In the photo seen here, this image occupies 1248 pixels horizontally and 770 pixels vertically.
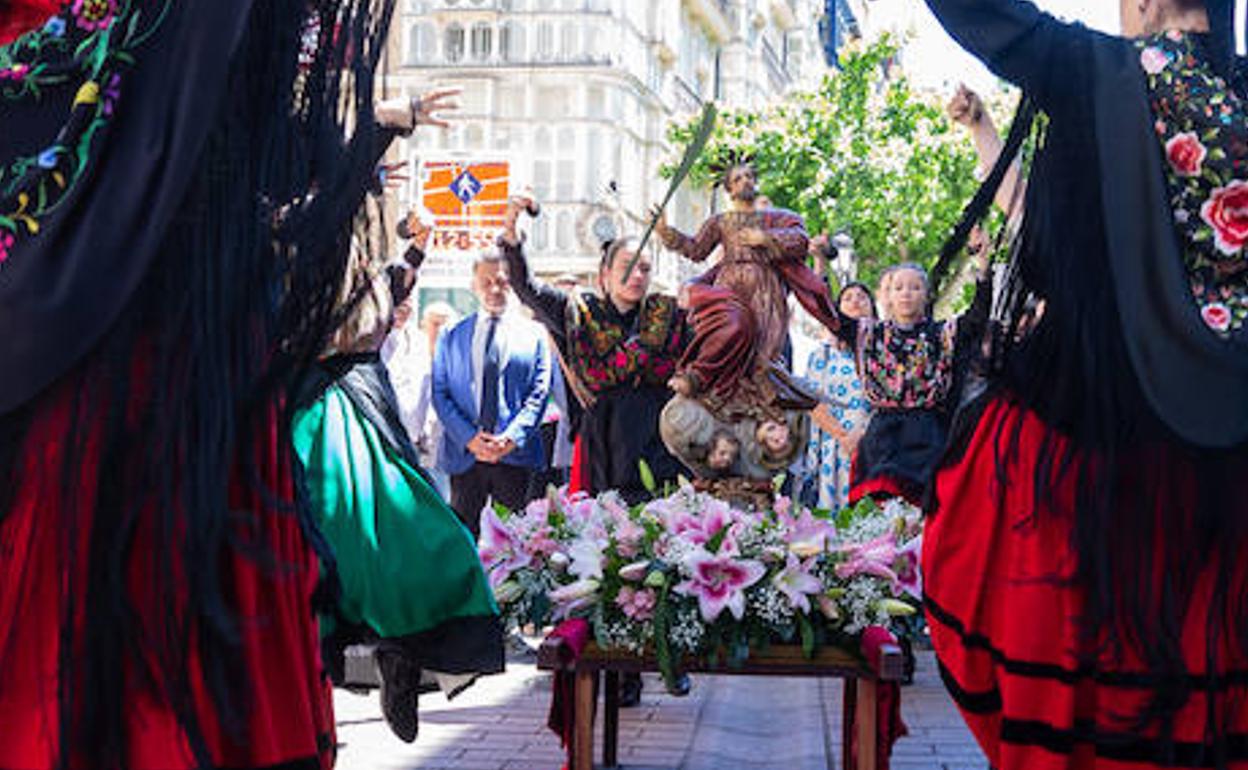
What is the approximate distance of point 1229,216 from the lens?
3.22 m

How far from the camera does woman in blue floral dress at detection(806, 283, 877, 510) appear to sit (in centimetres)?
961

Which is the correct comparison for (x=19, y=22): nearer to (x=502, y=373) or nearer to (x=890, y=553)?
(x=890, y=553)

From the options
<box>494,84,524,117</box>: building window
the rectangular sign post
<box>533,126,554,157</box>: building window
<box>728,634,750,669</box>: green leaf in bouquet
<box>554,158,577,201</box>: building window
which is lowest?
<box>728,634,750,669</box>: green leaf in bouquet

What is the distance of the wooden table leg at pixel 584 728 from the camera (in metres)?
4.48

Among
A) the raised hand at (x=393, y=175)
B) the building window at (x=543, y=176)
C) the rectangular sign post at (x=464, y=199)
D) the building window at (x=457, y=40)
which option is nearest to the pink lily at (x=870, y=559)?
the raised hand at (x=393, y=175)

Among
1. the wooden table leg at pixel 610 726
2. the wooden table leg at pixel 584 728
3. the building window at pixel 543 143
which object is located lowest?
the wooden table leg at pixel 610 726

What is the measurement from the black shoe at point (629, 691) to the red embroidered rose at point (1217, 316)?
13.1 ft

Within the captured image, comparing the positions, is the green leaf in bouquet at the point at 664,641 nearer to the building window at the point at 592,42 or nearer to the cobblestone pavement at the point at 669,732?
the cobblestone pavement at the point at 669,732

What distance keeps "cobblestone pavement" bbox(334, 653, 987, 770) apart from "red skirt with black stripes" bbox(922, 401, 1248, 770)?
2.34 m

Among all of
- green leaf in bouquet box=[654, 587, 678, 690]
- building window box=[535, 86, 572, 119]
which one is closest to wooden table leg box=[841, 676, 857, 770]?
green leaf in bouquet box=[654, 587, 678, 690]

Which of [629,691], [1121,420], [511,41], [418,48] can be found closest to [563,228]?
[511,41]

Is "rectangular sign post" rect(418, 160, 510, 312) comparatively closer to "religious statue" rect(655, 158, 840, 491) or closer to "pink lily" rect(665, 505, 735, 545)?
"religious statue" rect(655, 158, 840, 491)

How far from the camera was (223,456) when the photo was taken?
2656 mm

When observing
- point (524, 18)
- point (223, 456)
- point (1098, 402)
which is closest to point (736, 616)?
point (1098, 402)
